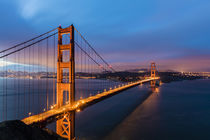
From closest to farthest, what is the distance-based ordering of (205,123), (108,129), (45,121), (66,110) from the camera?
(45,121) → (66,110) → (108,129) → (205,123)

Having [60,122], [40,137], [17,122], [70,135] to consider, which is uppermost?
[17,122]

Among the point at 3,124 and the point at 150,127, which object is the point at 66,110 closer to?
the point at 3,124

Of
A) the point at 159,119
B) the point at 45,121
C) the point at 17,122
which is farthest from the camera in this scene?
the point at 159,119

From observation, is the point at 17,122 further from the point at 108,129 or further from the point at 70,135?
the point at 108,129

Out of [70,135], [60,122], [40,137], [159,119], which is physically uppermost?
[40,137]

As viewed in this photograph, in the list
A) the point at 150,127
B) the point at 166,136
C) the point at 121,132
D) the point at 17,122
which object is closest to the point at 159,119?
the point at 150,127

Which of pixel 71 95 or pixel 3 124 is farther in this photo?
pixel 71 95

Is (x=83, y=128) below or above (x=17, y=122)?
below

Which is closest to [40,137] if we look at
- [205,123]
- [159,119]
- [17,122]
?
[17,122]

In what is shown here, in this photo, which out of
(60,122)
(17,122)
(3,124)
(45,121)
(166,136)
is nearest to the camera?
(3,124)
